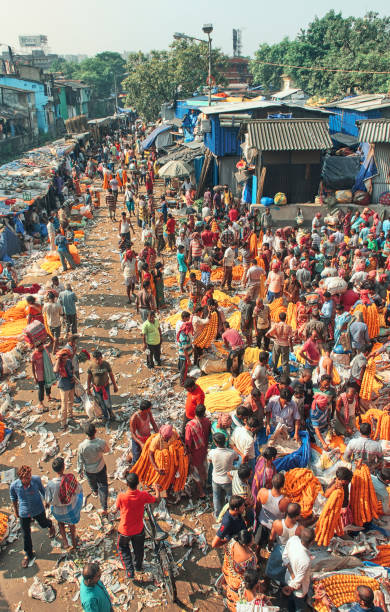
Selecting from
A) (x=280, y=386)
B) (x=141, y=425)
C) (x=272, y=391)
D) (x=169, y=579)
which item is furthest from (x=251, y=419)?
(x=169, y=579)

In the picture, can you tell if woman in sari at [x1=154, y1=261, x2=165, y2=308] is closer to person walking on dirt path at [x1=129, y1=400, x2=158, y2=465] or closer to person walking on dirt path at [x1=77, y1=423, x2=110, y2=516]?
person walking on dirt path at [x1=129, y1=400, x2=158, y2=465]

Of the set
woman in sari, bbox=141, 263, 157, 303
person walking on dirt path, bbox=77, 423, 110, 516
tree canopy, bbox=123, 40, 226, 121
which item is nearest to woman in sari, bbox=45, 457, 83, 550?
person walking on dirt path, bbox=77, 423, 110, 516

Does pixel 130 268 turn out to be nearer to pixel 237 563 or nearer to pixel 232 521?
pixel 232 521

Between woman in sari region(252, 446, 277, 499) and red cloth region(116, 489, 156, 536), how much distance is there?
3.96 ft

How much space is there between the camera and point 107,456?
22.4ft

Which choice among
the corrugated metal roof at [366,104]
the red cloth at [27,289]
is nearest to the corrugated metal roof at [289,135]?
the corrugated metal roof at [366,104]

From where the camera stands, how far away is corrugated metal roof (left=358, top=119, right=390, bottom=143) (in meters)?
15.7

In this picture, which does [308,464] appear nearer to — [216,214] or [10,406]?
[10,406]

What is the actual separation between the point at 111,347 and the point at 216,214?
9.22 meters

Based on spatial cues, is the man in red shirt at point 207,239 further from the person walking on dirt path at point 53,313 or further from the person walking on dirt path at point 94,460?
the person walking on dirt path at point 94,460

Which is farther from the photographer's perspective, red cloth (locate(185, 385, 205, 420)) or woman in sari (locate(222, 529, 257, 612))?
red cloth (locate(185, 385, 205, 420))

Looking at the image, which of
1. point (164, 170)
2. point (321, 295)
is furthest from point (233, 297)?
point (164, 170)

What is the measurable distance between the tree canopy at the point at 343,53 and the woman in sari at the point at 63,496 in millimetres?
33065

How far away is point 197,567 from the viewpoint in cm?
513
